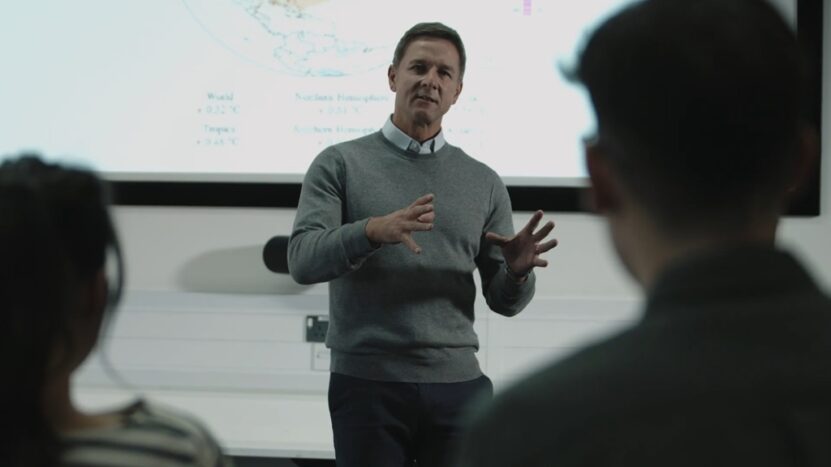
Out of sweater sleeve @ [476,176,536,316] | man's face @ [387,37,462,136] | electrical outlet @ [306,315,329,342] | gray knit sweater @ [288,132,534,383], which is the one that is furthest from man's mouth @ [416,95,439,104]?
electrical outlet @ [306,315,329,342]

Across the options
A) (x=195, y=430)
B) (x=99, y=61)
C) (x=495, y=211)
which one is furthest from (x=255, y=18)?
(x=195, y=430)

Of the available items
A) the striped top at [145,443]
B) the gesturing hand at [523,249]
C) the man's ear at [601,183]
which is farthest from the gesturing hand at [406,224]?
the man's ear at [601,183]

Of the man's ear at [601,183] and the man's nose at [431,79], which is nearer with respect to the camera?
the man's ear at [601,183]

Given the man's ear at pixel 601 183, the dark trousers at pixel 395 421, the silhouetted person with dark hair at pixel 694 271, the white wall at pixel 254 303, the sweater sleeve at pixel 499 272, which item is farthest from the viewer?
the white wall at pixel 254 303

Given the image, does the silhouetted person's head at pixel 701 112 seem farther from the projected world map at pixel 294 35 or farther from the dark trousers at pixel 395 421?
the projected world map at pixel 294 35

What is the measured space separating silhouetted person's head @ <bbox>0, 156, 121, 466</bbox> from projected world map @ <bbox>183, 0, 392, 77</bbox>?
2026 mm

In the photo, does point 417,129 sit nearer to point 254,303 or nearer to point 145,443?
point 254,303

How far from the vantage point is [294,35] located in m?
2.78

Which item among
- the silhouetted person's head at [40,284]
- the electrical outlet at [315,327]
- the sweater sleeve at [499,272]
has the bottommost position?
the electrical outlet at [315,327]

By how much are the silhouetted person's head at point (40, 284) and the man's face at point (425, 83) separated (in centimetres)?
122

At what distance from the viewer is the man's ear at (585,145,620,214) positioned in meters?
0.66

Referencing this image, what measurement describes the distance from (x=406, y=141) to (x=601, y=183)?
131 centimetres

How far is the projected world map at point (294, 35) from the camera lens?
2.77 m

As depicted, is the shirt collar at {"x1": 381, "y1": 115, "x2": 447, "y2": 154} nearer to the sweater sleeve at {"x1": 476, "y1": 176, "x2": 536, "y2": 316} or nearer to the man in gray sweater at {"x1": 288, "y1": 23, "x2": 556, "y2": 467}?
the man in gray sweater at {"x1": 288, "y1": 23, "x2": 556, "y2": 467}
